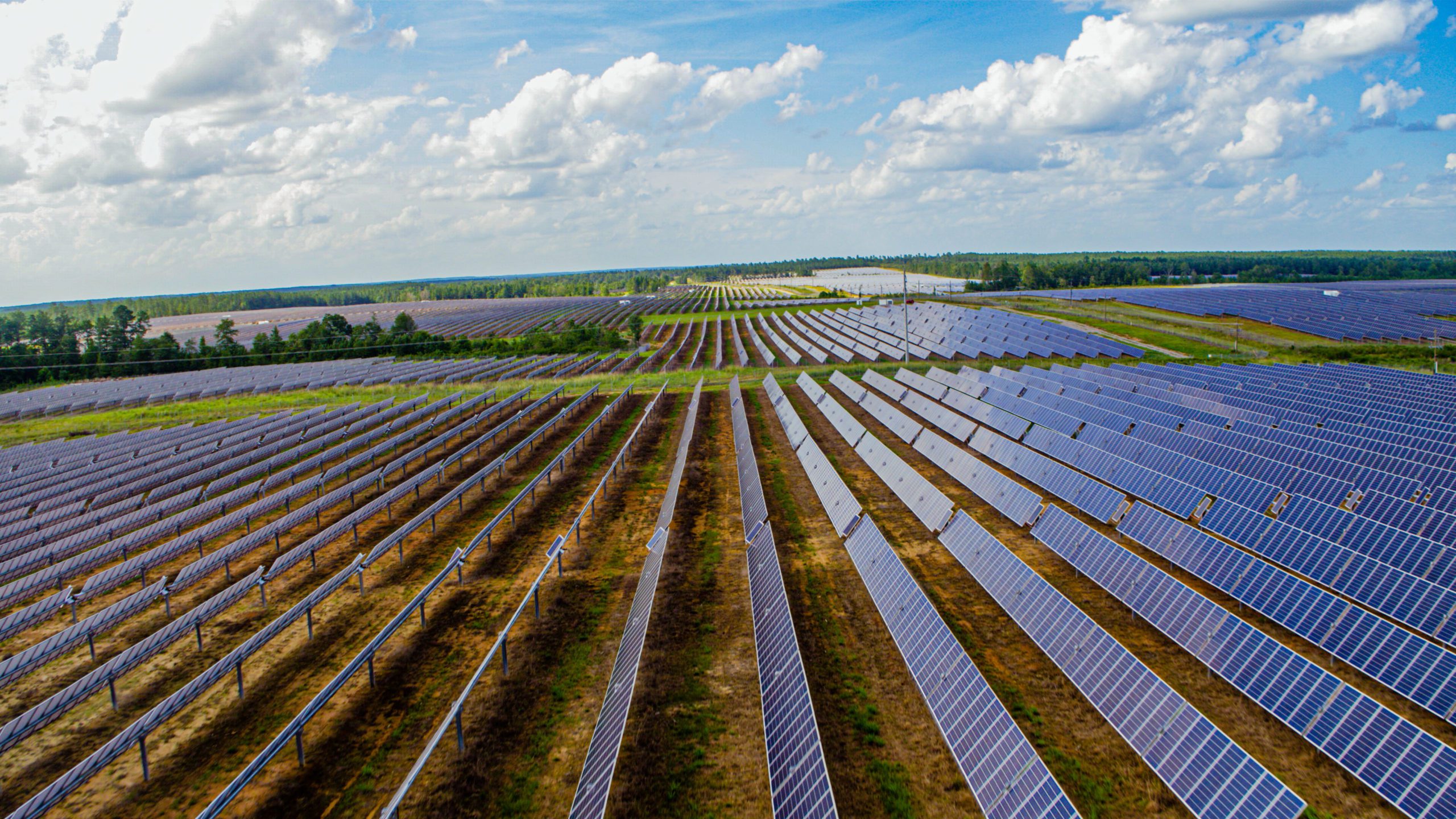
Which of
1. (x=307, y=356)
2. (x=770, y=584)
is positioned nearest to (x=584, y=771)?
(x=770, y=584)

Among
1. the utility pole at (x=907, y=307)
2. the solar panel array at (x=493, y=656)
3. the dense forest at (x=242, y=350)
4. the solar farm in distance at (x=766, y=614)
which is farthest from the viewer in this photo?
the dense forest at (x=242, y=350)

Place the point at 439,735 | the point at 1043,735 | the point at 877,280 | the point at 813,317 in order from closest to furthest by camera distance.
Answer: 1. the point at 439,735
2. the point at 1043,735
3. the point at 813,317
4. the point at 877,280

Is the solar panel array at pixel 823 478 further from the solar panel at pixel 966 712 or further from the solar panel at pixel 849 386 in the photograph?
the solar panel at pixel 849 386

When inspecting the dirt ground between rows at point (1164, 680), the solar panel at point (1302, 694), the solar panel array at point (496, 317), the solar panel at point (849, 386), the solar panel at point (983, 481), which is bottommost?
the dirt ground between rows at point (1164, 680)

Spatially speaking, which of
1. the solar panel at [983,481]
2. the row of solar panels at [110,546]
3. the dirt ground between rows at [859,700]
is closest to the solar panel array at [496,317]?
the row of solar panels at [110,546]

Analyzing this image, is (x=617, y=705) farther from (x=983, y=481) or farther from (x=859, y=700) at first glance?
(x=983, y=481)

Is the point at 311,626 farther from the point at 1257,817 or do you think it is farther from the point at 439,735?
the point at 1257,817
